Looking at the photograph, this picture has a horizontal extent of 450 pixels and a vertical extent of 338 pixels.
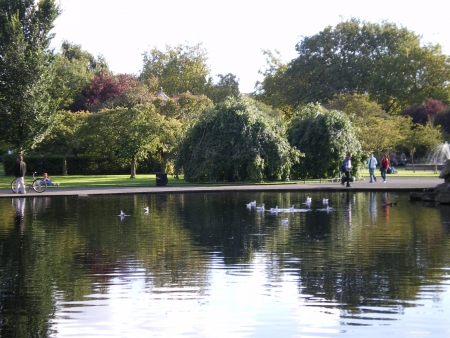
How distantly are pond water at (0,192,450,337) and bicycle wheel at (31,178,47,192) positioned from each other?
12915 mm

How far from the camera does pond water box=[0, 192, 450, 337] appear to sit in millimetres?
8391

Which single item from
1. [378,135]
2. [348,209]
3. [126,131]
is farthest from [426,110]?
[348,209]

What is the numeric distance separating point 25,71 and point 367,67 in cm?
4827

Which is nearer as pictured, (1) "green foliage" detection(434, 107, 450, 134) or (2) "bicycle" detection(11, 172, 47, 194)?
(2) "bicycle" detection(11, 172, 47, 194)

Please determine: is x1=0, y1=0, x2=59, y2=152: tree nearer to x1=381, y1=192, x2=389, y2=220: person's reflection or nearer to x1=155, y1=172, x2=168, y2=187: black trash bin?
x1=155, y1=172, x2=168, y2=187: black trash bin

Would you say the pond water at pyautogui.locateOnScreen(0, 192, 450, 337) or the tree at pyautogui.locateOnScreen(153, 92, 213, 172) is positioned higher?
the tree at pyautogui.locateOnScreen(153, 92, 213, 172)

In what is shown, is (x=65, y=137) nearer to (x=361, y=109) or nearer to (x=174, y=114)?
(x=174, y=114)

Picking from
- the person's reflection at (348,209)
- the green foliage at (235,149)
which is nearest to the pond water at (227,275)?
the person's reflection at (348,209)

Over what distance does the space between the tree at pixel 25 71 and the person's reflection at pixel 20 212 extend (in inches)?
397

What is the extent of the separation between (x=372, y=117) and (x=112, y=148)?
25.1m

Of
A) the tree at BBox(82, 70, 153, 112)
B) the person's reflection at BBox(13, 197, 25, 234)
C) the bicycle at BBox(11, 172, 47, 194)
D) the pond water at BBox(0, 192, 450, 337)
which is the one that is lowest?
the pond water at BBox(0, 192, 450, 337)

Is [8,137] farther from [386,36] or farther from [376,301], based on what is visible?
[386,36]

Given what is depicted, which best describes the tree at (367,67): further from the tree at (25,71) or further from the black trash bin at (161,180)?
the black trash bin at (161,180)

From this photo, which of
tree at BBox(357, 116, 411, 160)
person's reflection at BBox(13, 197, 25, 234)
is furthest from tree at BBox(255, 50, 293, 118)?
person's reflection at BBox(13, 197, 25, 234)
